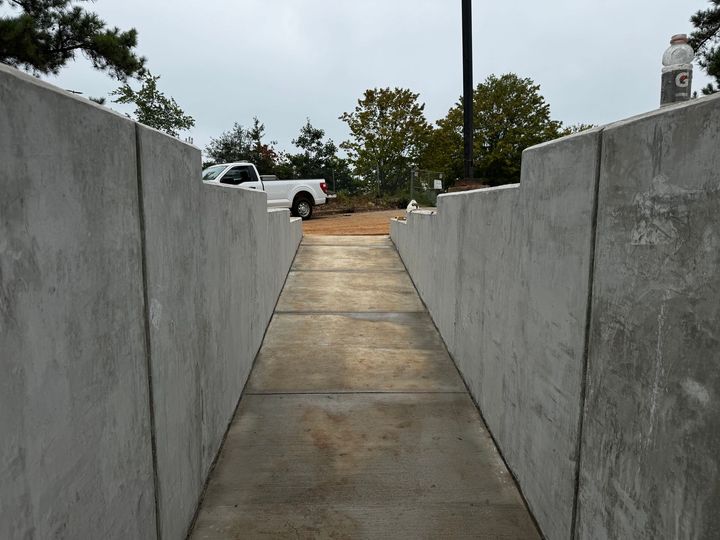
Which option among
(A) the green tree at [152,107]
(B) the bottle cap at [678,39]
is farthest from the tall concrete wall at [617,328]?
(A) the green tree at [152,107]

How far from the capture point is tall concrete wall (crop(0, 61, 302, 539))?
1.37m

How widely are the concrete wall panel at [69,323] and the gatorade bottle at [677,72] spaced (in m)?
2.45

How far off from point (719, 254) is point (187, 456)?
2.63 meters

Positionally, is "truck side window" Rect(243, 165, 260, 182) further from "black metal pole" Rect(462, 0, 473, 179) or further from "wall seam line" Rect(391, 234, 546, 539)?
"wall seam line" Rect(391, 234, 546, 539)

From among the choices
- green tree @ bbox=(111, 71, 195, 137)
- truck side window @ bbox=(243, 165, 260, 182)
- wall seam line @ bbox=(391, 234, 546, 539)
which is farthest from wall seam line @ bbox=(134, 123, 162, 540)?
green tree @ bbox=(111, 71, 195, 137)

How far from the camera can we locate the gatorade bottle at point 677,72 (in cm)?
249

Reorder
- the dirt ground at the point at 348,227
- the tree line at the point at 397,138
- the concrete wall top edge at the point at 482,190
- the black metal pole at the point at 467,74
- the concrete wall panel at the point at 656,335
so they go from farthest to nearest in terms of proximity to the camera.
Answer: the tree line at the point at 397,138
the dirt ground at the point at 348,227
the black metal pole at the point at 467,74
the concrete wall top edge at the point at 482,190
the concrete wall panel at the point at 656,335

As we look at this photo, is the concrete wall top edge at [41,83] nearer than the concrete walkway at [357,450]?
Yes

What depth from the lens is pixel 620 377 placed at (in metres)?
2.04

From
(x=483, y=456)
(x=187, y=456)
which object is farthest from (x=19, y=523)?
(x=483, y=456)

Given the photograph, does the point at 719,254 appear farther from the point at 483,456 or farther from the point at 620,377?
the point at 483,456

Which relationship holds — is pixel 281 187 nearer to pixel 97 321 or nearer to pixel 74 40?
pixel 74 40

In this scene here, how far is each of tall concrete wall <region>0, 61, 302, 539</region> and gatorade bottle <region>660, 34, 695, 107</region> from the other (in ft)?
7.97

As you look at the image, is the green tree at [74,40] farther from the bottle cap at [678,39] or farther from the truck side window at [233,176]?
the bottle cap at [678,39]
